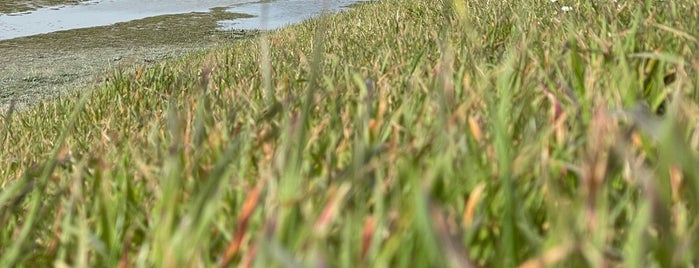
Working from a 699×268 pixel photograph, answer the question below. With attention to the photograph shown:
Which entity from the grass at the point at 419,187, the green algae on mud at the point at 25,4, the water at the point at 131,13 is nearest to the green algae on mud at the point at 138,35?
the water at the point at 131,13

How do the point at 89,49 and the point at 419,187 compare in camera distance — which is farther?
the point at 89,49

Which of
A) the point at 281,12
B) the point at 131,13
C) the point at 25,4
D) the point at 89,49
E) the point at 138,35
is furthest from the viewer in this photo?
the point at 25,4

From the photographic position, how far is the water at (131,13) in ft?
88.7

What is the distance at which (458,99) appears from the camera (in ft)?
5.97

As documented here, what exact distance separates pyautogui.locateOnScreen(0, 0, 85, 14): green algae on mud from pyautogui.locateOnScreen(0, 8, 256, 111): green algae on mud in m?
6.68

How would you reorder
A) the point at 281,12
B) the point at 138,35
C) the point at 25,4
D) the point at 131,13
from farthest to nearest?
the point at 25,4
the point at 281,12
the point at 131,13
the point at 138,35

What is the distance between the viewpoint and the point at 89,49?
21.9 metres

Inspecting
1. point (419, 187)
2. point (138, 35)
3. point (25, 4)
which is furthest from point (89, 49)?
point (419, 187)

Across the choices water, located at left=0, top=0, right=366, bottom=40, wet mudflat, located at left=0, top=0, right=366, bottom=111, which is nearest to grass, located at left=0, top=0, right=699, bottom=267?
wet mudflat, located at left=0, top=0, right=366, bottom=111

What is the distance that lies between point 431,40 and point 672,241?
3.08 meters

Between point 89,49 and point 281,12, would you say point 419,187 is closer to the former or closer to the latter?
point 89,49

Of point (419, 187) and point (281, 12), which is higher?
point (419, 187)

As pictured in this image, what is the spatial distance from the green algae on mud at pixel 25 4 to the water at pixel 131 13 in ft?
2.21

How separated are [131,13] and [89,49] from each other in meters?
9.44
